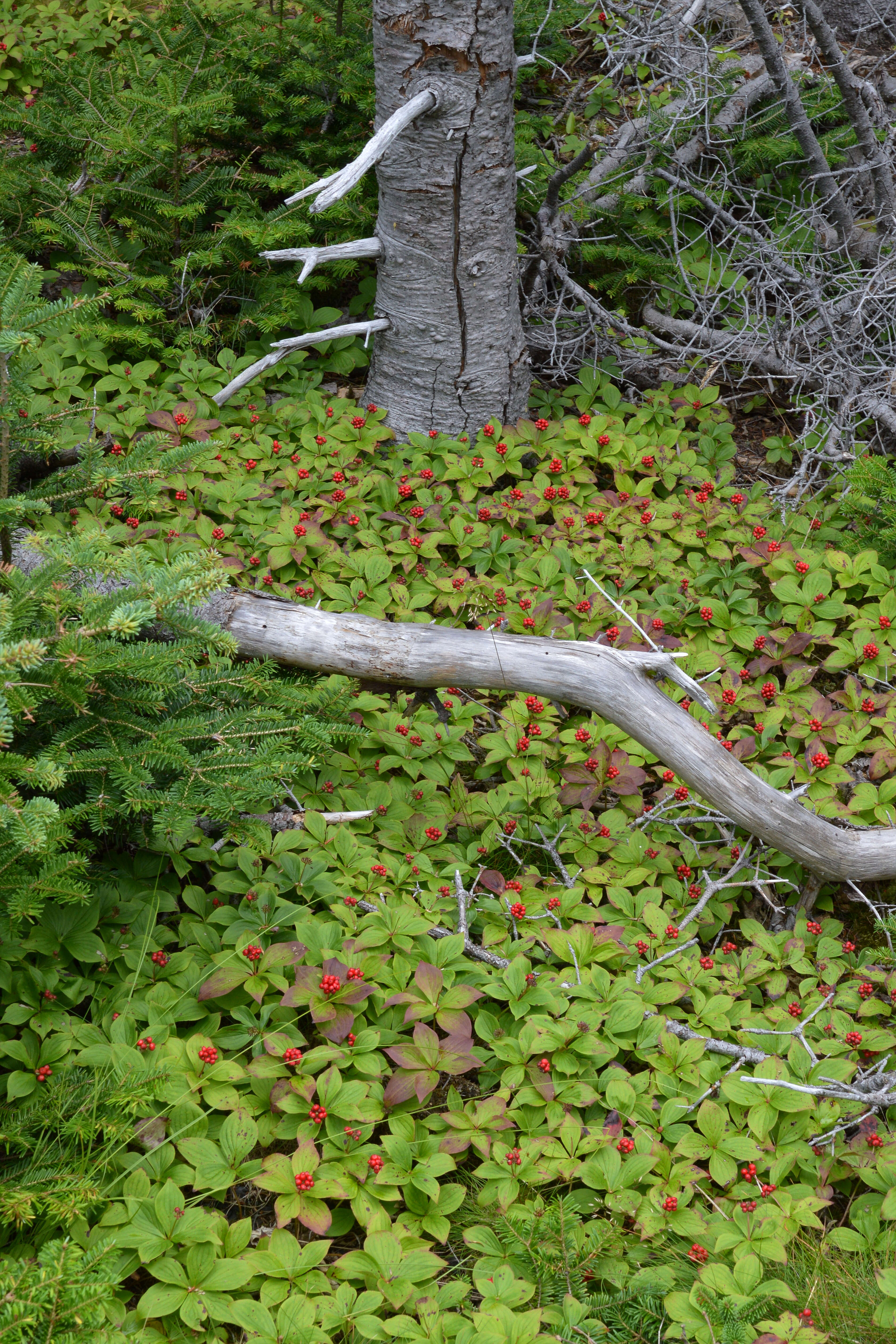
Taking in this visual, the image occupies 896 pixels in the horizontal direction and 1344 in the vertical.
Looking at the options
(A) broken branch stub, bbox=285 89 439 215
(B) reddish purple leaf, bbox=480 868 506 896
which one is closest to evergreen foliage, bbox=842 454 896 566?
(B) reddish purple leaf, bbox=480 868 506 896

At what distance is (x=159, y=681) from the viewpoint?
229 cm

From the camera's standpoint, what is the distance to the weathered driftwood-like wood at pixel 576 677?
9.86 ft

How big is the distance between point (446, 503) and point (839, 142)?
3.15m

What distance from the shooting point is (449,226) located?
13.7ft

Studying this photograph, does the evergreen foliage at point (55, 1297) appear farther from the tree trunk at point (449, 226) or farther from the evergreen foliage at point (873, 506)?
the tree trunk at point (449, 226)

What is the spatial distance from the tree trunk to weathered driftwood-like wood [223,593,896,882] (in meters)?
1.69

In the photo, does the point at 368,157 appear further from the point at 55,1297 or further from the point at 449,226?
the point at 55,1297

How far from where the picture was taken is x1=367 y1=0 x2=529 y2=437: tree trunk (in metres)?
3.88

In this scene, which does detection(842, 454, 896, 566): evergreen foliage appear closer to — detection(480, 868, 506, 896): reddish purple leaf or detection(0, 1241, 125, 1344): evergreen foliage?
detection(480, 868, 506, 896): reddish purple leaf

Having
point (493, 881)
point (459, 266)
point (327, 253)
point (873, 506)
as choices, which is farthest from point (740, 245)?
point (493, 881)

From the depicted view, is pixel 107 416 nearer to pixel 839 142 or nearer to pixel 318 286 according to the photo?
pixel 318 286

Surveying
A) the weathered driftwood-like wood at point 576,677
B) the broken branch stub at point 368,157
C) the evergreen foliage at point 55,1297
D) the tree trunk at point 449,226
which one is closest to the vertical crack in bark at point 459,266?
the tree trunk at point 449,226

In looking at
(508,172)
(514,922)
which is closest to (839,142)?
(508,172)

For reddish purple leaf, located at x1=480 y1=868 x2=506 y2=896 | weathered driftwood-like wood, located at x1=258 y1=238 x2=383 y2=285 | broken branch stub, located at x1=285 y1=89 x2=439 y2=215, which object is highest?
broken branch stub, located at x1=285 y1=89 x2=439 y2=215
